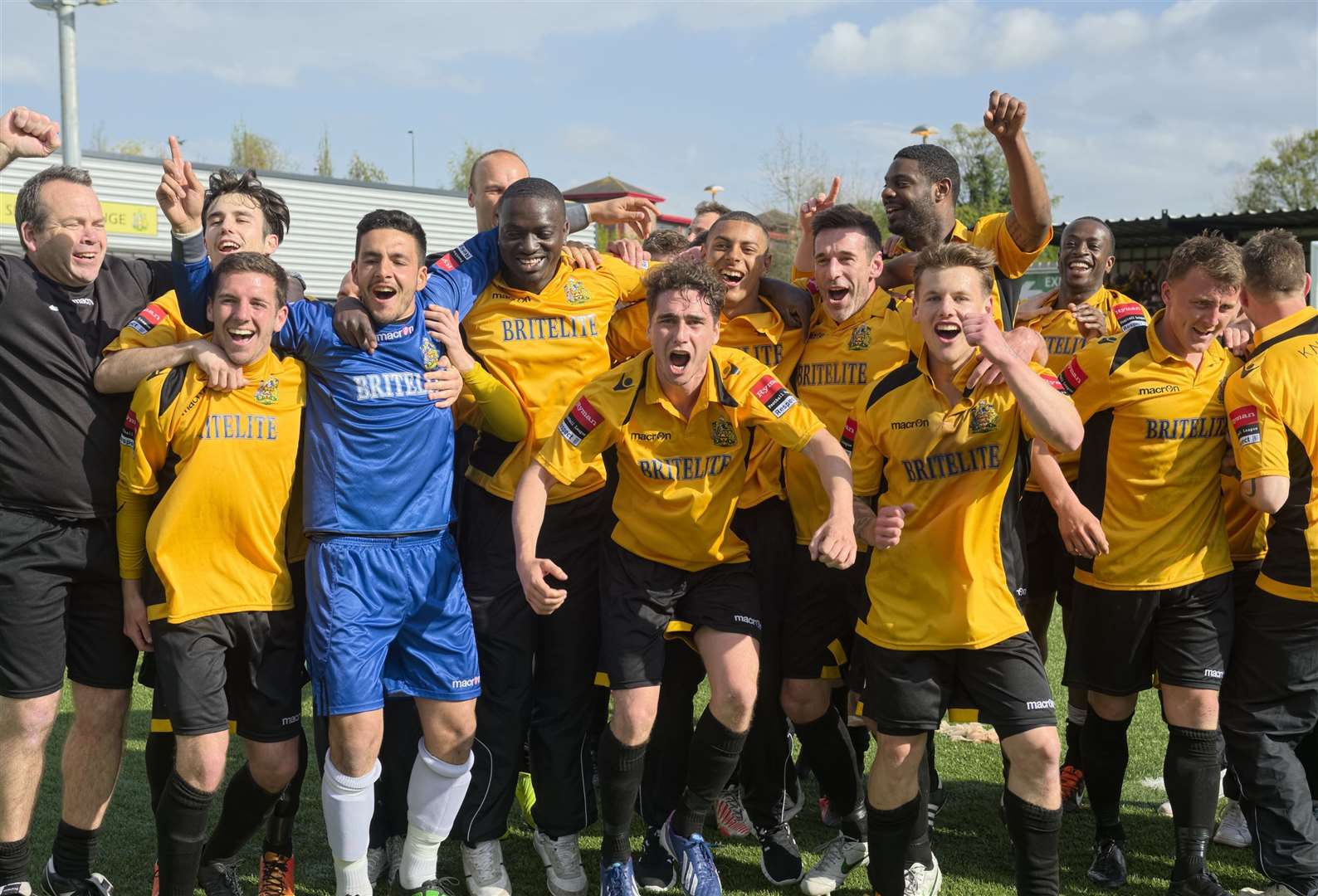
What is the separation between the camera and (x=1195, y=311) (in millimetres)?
4293

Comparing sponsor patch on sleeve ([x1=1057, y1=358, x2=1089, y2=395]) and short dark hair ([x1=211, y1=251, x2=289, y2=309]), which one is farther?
sponsor patch on sleeve ([x1=1057, y1=358, x2=1089, y2=395])

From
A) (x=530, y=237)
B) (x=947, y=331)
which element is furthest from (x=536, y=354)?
(x=947, y=331)

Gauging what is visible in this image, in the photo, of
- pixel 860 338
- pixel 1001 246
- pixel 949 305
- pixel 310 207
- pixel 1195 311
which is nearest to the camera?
pixel 949 305

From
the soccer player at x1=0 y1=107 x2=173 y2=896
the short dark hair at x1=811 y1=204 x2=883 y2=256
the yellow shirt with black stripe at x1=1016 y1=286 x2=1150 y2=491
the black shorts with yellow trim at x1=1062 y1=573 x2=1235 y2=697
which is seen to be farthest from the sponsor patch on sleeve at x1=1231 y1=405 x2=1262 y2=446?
the soccer player at x1=0 y1=107 x2=173 y2=896

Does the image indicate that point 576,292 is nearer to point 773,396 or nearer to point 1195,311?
point 773,396

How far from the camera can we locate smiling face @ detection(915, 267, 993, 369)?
3857 millimetres

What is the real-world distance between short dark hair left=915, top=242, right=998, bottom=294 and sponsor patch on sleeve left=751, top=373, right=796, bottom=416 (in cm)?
63

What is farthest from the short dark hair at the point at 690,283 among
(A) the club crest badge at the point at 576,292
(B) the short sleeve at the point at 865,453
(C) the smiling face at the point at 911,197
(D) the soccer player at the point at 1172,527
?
(D) the soccer player at the point at 1172,527

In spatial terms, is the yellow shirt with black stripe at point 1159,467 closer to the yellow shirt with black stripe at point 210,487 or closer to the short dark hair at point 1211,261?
the short dark hair at point 1211,261

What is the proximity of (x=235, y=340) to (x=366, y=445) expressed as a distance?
582 mm

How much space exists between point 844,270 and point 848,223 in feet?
0.65

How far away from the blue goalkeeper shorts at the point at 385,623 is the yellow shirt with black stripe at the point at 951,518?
4.98 ft

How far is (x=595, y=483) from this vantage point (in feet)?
15.5

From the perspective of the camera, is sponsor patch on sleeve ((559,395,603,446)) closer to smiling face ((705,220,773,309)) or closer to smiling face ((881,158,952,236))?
smiling face ((705,220,773,309))
